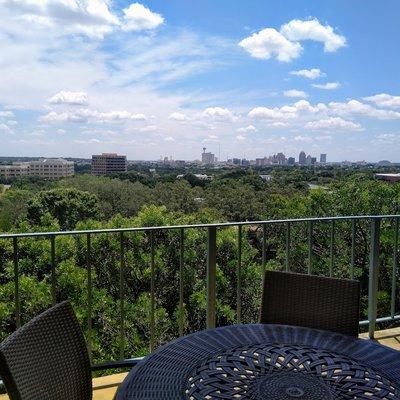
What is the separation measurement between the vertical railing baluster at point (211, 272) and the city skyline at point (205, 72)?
524cm

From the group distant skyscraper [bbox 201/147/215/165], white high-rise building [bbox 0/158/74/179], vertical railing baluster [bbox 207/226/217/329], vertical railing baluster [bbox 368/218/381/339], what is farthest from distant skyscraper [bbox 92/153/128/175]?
vertical railing baluster [bbox 207/226/217/329]

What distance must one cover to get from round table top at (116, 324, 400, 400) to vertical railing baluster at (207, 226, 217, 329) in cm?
112

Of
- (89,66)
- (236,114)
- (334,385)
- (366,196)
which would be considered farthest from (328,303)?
(236,114)

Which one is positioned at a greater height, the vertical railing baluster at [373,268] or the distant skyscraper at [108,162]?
the distant skyscraper at [108,162]

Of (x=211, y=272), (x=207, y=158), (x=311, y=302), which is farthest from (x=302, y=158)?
(x=311, y=302)

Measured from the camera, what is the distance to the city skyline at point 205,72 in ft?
30.0

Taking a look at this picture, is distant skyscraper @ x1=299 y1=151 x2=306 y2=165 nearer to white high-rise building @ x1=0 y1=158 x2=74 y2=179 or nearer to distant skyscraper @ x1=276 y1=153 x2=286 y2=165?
distant skyscraper @ x1=276 y1=153 x2=286 y2=165

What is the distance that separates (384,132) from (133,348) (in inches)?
450

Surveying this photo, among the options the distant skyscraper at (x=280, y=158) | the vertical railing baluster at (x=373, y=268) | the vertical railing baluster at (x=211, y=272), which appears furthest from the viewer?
the distant skyscraper at (x=280, y=158)

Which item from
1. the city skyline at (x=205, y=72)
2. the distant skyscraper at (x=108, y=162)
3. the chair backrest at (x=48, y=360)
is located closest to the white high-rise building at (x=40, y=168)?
the distant skyscraper at (x=108, y=162)

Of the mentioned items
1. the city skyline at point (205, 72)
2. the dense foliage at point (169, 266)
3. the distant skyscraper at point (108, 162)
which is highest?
the city skyline at point (205, 72)

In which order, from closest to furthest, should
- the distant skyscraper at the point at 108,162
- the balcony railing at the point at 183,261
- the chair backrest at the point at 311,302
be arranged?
1. the chair backrest at the point at 311,302
2. the balcony railing at the point at 183,261
3. the distant skyscraper at the point at 108,162

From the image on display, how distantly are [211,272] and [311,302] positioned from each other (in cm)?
97

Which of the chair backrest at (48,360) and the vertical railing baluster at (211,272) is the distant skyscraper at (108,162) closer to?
the vertical railing baluster at (211,272)
